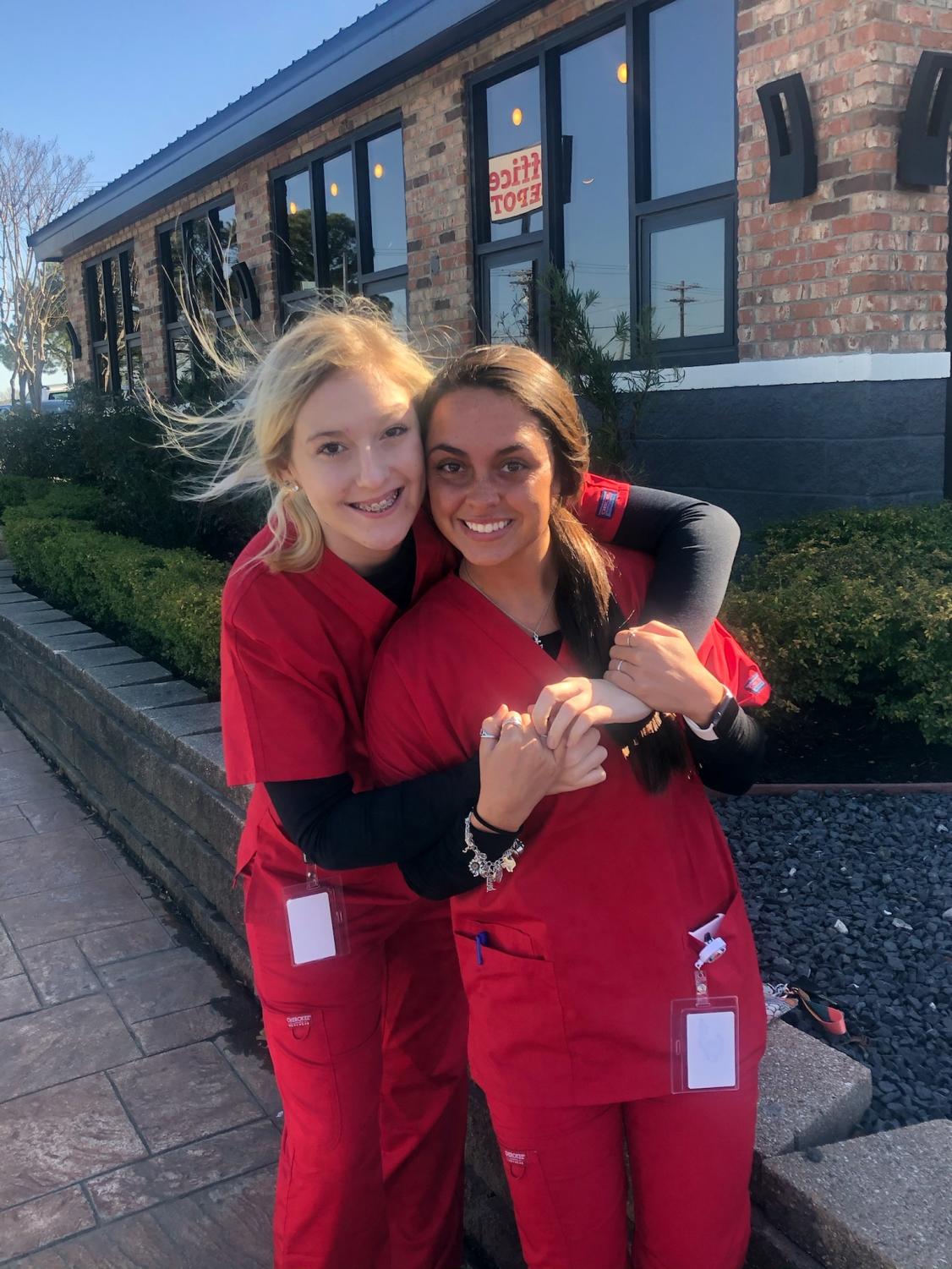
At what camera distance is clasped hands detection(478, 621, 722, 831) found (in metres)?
1.57

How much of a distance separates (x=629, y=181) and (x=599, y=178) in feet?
1.30

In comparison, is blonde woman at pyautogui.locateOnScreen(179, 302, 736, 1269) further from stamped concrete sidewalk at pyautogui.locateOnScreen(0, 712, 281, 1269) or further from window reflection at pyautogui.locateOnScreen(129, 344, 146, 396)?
window reflection at pyautogui.locateOnScreen(129, 344, 146, 396)

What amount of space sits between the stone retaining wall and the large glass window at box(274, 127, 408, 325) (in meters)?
3.94

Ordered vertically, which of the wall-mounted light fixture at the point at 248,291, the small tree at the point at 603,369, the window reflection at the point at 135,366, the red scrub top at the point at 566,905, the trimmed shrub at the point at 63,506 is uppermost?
the wall-mounted light fixture at the point at 248,291

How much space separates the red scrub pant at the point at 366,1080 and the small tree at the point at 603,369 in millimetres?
4229

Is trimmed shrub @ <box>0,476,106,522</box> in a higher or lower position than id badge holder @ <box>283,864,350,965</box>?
higher

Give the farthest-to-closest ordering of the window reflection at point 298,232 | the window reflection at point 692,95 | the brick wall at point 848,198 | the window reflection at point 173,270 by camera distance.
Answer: the window reflection at point 173,270 → the window reflection at point 298,232 → the window reflection at point 692,95 → the brick wall at point 848,198

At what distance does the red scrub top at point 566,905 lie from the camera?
65.9 inches

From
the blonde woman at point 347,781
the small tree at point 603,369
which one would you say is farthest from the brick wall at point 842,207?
the blonde woman at point 347,781

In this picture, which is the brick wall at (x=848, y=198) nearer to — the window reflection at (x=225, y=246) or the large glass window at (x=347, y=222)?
the large glass window at (x=347, y=222)

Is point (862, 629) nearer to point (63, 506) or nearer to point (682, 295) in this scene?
point (682, 295)

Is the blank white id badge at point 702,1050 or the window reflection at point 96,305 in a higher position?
the window reflection at point 96,305

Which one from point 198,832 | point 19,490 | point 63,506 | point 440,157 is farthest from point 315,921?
point 19,490

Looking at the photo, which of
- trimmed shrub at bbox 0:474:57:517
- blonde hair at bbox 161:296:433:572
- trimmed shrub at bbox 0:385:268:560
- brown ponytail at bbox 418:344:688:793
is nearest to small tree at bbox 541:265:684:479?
trimmed shrub at bbox 0:385:268:560
